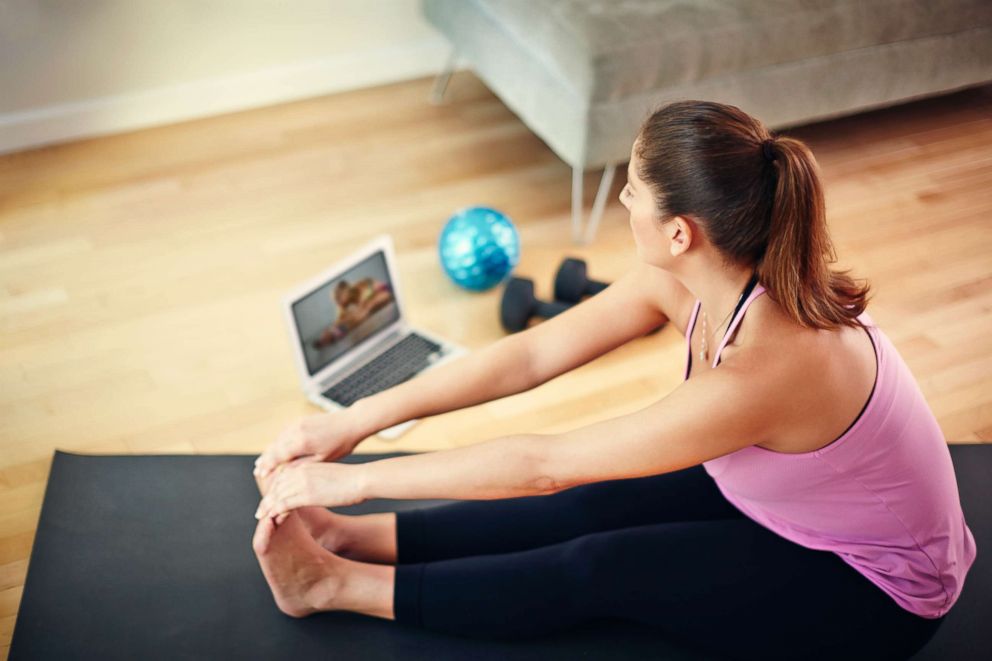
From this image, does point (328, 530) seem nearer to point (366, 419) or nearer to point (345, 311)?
point (366, 419)

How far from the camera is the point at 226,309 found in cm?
231

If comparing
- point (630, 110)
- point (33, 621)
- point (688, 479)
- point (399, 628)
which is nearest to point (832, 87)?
point (630, 110)

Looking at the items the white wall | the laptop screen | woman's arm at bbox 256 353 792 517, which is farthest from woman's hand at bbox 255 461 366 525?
the white wall

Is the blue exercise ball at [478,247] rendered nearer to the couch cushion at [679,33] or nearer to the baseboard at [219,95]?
the couch cushion at [679,33]

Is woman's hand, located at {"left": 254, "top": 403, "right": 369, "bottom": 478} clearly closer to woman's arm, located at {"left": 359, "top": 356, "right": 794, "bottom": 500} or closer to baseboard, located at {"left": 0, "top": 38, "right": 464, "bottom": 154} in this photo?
woman's arm, located at {"left": 359, "top": 356, "right": 794, "bottom": 500}

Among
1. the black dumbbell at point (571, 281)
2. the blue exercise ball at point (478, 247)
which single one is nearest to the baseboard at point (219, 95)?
the blue exercise ball at point (478, 247)

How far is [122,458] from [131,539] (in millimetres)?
228

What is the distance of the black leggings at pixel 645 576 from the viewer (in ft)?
4.23

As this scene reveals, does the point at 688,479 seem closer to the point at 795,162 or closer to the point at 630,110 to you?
the point at 795,162

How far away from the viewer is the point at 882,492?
1.23m

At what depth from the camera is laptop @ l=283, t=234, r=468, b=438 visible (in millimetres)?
1980

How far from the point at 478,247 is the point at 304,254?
1.61 feet

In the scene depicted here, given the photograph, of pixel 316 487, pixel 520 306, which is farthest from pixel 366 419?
pixel 520 306

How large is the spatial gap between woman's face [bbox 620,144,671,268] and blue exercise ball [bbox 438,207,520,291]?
1.02m
